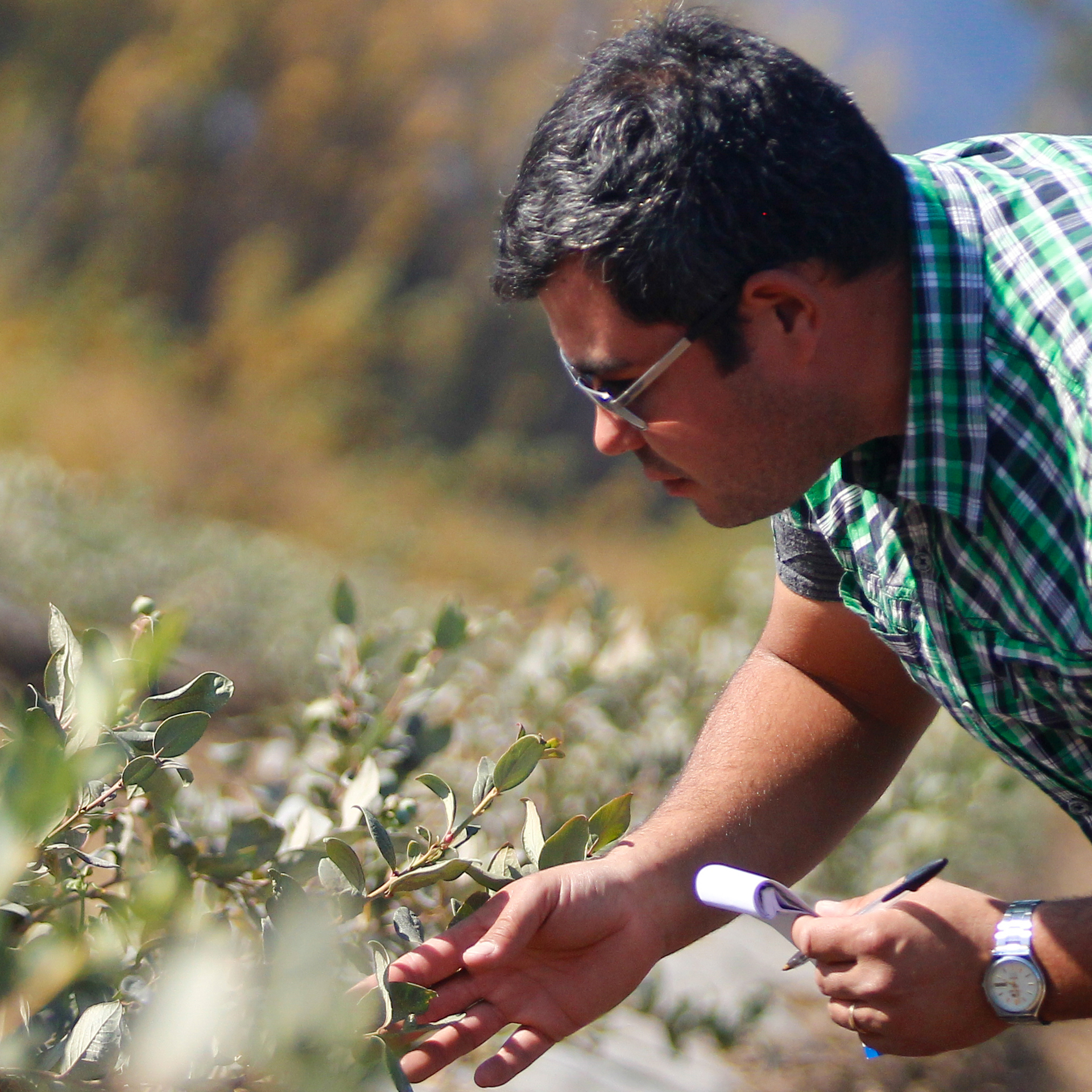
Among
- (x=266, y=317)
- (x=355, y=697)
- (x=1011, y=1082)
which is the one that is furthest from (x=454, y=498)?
(x=355, y=697)

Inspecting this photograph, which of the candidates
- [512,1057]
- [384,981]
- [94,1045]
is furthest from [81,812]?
[512,1057]

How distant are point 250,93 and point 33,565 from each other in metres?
7.79

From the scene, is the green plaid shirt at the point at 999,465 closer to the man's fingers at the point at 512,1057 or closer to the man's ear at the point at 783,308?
the man's ear at the point at 783,308

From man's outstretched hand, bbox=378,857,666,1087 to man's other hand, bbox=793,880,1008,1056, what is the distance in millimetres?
224

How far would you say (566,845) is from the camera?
127cm

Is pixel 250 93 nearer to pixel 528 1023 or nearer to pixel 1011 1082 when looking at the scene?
pixel 1011 1082

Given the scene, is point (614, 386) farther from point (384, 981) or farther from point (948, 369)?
point (384, 981)

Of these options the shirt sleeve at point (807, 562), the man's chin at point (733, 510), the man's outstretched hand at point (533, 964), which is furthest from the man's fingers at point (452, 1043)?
the shirt sleeve at point (807, 562)

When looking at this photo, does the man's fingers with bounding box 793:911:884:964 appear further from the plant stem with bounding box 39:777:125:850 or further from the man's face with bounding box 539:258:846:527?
the plant stem with bounding box 39:777:125:850

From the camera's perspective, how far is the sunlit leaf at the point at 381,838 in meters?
1.13

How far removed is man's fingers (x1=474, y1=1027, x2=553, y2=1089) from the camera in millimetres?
1256

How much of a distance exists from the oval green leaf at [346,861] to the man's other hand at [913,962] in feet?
1.80

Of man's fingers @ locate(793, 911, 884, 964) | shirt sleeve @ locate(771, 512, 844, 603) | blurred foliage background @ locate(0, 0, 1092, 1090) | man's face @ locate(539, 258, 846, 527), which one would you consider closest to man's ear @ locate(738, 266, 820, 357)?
man's face @ locate(539, 258, 846, 527)

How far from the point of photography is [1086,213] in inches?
50.0
